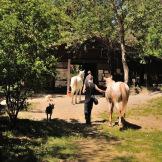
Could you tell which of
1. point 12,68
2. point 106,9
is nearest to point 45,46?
point 12,68

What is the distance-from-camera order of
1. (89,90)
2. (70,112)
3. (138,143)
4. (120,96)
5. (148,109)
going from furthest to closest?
(148,109)
(70,112)
(89,90)
(120,96)
(138,143)

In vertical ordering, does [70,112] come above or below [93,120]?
above

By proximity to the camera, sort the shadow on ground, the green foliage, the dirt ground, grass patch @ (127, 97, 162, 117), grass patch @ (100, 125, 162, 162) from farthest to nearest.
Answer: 1. grass patch @ (127, 97, 162, 117)
2. the dirt ground
3. the green foliage
4. grass patch @ (100, 125, 162, 162)
5. the shadow on ground

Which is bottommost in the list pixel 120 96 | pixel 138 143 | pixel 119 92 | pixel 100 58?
pixel 138 143

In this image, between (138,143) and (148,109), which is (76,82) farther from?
(138,143)

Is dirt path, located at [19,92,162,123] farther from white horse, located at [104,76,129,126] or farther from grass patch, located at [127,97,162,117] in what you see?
white horse, located at [104,76,129,126]

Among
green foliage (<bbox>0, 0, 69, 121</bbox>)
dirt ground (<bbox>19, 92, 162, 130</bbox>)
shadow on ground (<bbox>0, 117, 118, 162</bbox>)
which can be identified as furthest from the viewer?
dirt ground (<bbox>19, 92, 162, 130</bbox>)

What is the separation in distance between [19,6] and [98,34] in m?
18.2

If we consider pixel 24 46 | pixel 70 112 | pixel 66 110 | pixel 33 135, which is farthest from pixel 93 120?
pixel 24 46

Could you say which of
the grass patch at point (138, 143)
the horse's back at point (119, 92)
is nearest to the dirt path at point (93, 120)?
the grass patch at point (138, 143)

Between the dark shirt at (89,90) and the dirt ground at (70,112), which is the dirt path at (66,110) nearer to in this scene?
the dirt ground at (70,112)

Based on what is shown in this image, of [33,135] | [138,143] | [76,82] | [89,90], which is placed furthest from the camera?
[76,82]

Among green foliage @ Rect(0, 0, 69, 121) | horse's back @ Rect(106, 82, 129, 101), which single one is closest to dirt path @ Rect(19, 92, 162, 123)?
horse's back @ Rect(106, 82, 129, 101)

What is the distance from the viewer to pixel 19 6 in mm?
16906
